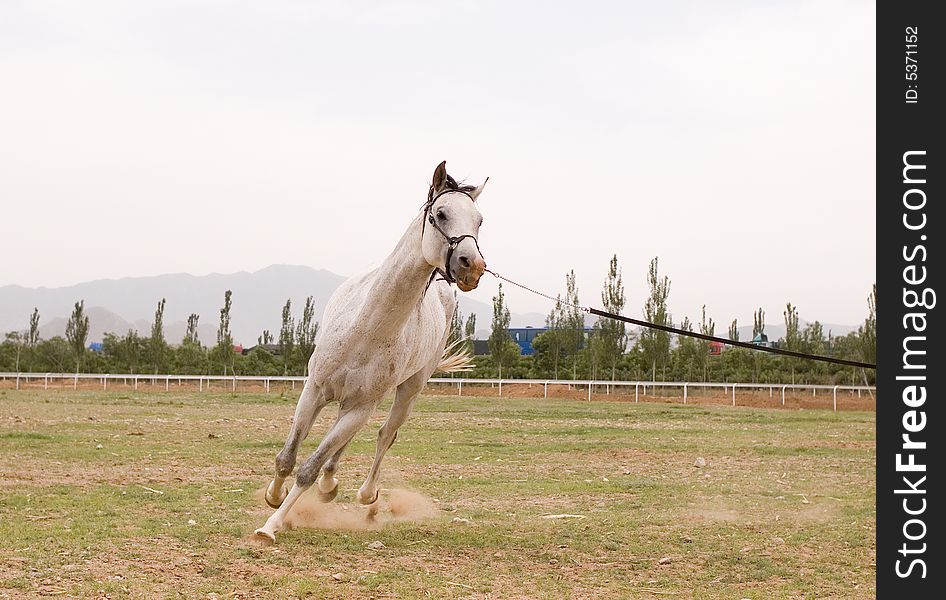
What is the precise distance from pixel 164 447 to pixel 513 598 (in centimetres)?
996

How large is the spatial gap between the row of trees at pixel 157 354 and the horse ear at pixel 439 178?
133ft

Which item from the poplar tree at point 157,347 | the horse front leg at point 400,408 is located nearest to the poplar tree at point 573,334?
the poplar tree at point 157,347

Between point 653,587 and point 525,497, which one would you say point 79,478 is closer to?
point 525,497

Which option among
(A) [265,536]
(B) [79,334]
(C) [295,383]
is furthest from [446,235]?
(B) [79,334]

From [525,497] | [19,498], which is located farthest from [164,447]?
[525,497]

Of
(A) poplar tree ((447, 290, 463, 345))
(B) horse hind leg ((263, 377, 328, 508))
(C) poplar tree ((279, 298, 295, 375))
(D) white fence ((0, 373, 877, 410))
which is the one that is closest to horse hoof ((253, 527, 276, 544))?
(B) horse hind leg ((263, 377, 328, 508))

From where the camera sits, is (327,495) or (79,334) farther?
(79,334)

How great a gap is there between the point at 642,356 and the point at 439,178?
41385 millimetres

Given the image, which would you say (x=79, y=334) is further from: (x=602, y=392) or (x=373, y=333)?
(x=373, y=333)

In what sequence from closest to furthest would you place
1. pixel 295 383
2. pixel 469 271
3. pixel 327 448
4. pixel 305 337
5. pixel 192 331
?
pixel 469 271
pixel 327 448
pixel 295 383
pixel 305 337
pixel 192 331

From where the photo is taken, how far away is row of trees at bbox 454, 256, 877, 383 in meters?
A: 45.9

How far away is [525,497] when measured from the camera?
10.1 m

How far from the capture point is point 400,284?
6.73 m

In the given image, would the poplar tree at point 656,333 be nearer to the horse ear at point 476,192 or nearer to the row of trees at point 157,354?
the row of trees at point 157,354
